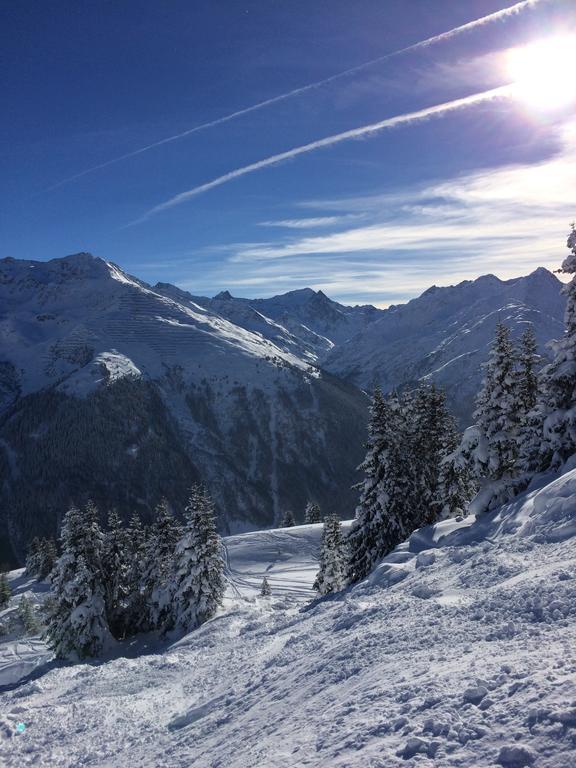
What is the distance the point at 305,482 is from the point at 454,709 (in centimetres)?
18701

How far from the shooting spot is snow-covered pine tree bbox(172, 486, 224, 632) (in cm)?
3550

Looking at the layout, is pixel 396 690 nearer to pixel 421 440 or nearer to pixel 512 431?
pixel 512 431

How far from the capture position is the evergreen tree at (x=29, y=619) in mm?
57344

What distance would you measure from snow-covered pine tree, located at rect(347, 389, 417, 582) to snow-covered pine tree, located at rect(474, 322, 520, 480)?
5.60m

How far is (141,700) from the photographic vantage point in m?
15.0

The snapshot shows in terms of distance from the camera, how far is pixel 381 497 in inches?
1065

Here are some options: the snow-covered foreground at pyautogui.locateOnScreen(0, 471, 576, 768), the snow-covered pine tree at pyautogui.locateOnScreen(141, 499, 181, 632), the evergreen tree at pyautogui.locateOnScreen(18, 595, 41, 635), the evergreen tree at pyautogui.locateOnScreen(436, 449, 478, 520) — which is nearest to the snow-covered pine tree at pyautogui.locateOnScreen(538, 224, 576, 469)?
the snow-covered foreground at pyautogui.locateOnScreen(0, 471, 576, 768)

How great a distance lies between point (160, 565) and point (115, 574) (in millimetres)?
3486

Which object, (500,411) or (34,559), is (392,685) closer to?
(500,411)

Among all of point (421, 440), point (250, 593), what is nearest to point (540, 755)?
point (421, 440)

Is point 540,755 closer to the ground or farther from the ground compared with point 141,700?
farther from the ground

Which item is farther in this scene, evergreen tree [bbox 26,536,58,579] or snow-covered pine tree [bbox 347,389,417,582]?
evergreen tree [bbox 26,536,58,579]

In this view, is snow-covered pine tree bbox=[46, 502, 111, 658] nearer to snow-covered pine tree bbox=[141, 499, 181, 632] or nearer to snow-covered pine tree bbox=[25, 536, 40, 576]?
snow-covered pine tree bbox=[141, 499, 181, 632]

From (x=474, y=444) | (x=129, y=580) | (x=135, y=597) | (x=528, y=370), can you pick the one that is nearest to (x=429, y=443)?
(x=528, y=370)
